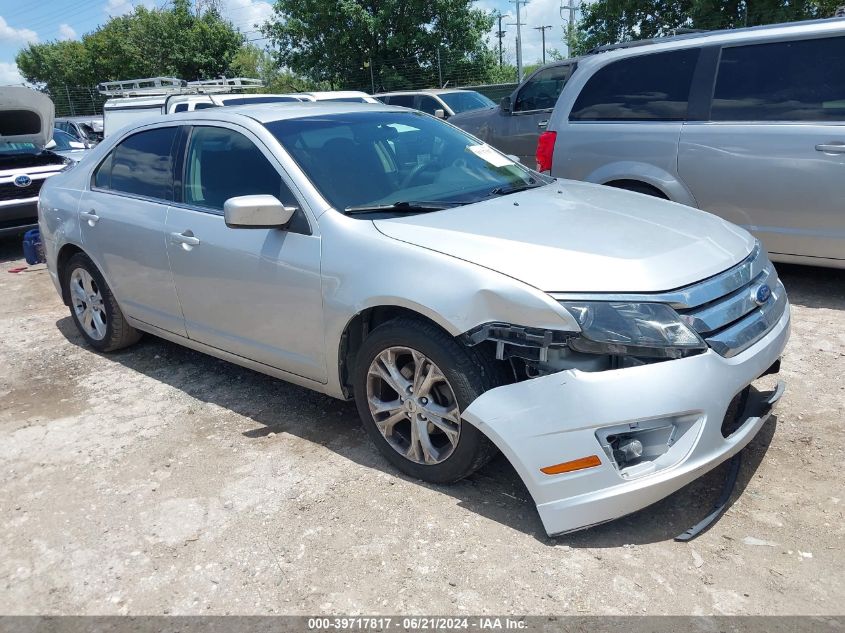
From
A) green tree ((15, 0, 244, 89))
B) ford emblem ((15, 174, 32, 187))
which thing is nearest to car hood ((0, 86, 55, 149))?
ford emblem ((15, 174, 32, 187))

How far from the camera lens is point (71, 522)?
3.25 metres

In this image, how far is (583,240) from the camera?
9.86 feet

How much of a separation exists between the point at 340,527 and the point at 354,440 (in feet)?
2.53

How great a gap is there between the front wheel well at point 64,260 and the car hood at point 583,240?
296 cm

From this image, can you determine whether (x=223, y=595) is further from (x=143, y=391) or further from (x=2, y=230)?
(x=2, y=230)

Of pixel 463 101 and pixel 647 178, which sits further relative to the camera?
pixel 463 101

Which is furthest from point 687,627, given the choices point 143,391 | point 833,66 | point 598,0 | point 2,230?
point 598,0

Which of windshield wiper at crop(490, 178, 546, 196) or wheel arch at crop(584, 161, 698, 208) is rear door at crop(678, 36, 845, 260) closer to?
wheel arch at crop(584, 161, 698, 208)

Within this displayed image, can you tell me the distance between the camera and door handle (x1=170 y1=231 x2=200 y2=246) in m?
4.00

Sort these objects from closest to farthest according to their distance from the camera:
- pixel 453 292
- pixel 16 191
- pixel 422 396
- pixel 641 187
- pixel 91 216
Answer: pixel 453 292 → pixel 422 396 → pixel 91 216 → pixel 641 187 → pixel 16 191

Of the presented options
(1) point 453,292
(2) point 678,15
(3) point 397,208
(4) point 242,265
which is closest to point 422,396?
(1) point 453,292

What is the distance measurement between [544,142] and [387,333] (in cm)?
380

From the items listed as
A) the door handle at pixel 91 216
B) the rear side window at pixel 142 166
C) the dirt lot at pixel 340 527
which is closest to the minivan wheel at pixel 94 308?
the door handle at pixel 91 216

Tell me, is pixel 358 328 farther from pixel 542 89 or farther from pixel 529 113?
pixel 542 89
